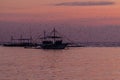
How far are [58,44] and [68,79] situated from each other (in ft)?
281

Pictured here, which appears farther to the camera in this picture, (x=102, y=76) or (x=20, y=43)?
(x=20, y=43)

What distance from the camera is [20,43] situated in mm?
174500

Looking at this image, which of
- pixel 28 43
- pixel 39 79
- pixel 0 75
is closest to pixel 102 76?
pixel 39 79

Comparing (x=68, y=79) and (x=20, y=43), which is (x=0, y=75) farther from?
(x=20, y=43)

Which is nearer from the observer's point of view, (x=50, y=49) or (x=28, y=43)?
(x=50, y=49)

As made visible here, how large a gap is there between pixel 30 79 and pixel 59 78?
2.43 m

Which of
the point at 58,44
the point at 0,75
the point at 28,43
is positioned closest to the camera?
the point at 0,75

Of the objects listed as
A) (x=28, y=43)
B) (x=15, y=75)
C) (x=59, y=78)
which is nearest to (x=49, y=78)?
(x=59, y=78)

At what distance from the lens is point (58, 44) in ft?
407

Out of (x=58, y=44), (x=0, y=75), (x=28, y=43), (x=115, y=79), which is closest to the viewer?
(x=115, y=79)

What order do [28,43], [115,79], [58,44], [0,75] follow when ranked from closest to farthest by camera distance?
[115,79] < [0,75] < [58,44] < [28,43]

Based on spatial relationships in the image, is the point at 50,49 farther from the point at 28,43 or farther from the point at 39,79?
the point at 39,79

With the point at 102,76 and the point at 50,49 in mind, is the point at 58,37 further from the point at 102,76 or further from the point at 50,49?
the point at 102,76

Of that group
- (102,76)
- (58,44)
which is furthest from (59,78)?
(58,44)
